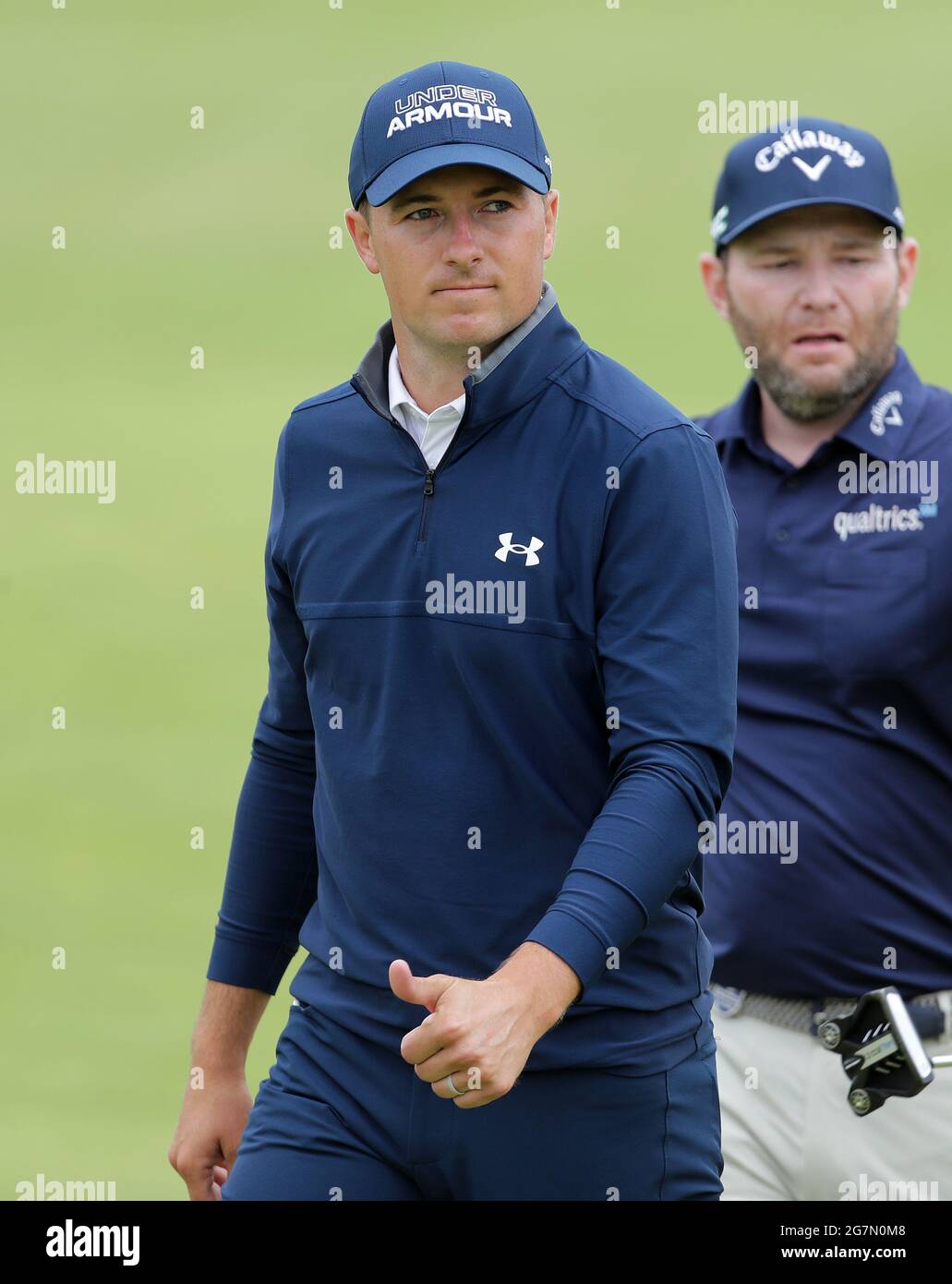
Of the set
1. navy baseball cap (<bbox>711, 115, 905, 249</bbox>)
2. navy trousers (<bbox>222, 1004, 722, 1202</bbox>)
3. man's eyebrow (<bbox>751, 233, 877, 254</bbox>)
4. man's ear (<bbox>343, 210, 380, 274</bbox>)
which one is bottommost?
navy trousers (<bbox>222, 1004, 722, 1202</bbox>)

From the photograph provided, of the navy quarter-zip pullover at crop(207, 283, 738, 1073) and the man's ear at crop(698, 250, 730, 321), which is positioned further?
the man's ear at crop(698, 250, 730, 321)

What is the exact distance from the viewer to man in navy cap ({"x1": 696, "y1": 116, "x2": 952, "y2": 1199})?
362cm

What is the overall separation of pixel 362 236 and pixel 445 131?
0.27m

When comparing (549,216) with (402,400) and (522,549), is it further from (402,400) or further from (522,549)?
(522,549)

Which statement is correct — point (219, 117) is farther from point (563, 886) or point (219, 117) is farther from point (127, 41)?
point (563, 886)

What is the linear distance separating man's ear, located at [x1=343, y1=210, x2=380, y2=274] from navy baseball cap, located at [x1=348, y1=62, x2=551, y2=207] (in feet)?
0.22

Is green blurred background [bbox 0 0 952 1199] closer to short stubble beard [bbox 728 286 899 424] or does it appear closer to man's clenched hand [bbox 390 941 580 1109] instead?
short stubble beard [bbox 728 286 899 424]

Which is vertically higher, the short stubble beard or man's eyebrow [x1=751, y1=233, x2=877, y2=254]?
man's eyebrow [x1=751, y1=233, x2=877, y2=254]

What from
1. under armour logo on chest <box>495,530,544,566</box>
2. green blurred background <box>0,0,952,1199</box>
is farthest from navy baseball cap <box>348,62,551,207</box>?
green blurred background <box>0,0,952,1199</box>

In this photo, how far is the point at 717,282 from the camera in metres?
4.29

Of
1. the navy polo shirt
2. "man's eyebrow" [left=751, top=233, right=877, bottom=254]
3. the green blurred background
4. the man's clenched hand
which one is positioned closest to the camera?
the man's clenched hand

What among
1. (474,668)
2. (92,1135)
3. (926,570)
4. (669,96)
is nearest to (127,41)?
(669,96)
